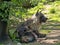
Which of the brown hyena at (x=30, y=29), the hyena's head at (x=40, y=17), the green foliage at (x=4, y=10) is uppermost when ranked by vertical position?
the green foliage at (x=4, y=10)

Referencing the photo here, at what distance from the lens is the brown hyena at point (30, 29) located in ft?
33.2

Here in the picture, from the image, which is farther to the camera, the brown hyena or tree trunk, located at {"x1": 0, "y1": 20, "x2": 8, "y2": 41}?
the brown hyena

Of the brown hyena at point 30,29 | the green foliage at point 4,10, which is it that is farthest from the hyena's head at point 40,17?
the green foliage at point 4,10

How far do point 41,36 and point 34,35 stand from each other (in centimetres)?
36

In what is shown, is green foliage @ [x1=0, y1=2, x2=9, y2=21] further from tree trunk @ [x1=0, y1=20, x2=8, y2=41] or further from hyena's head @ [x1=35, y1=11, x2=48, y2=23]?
hyena's head @ [x1=35, y1=11, x2=48, y2=23]

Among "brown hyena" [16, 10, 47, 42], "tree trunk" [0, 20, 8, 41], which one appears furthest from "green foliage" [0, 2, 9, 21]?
"brown hyena" [16, 10, 47, 42]

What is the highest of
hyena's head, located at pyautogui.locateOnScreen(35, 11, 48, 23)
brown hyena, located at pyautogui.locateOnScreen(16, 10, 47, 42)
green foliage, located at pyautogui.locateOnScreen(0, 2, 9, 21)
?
green foliage, located at pyautogui.locateOnScreen(0, 2, 9, 21)

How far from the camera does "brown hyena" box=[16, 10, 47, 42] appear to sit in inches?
399

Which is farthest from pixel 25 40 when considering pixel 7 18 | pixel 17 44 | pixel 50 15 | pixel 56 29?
pixel 50 15

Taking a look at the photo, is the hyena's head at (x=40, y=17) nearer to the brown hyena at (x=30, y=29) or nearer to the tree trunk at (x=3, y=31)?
the brown hyena at (x=30, y=29)

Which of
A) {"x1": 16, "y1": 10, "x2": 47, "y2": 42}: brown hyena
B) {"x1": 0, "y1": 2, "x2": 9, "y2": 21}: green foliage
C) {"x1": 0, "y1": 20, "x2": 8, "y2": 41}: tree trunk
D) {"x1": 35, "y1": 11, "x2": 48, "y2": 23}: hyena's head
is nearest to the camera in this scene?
{"x1": 0, "y1": 2, "x2": 9, "y2": 21}: green foliage

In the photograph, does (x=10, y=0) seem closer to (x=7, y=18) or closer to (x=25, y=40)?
(x=7, y=18)

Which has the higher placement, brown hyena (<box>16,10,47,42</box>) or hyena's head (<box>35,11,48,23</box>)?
hyena's head (<box>35,11,48,23</box>)

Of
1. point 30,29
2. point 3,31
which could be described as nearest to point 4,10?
point 3,31
